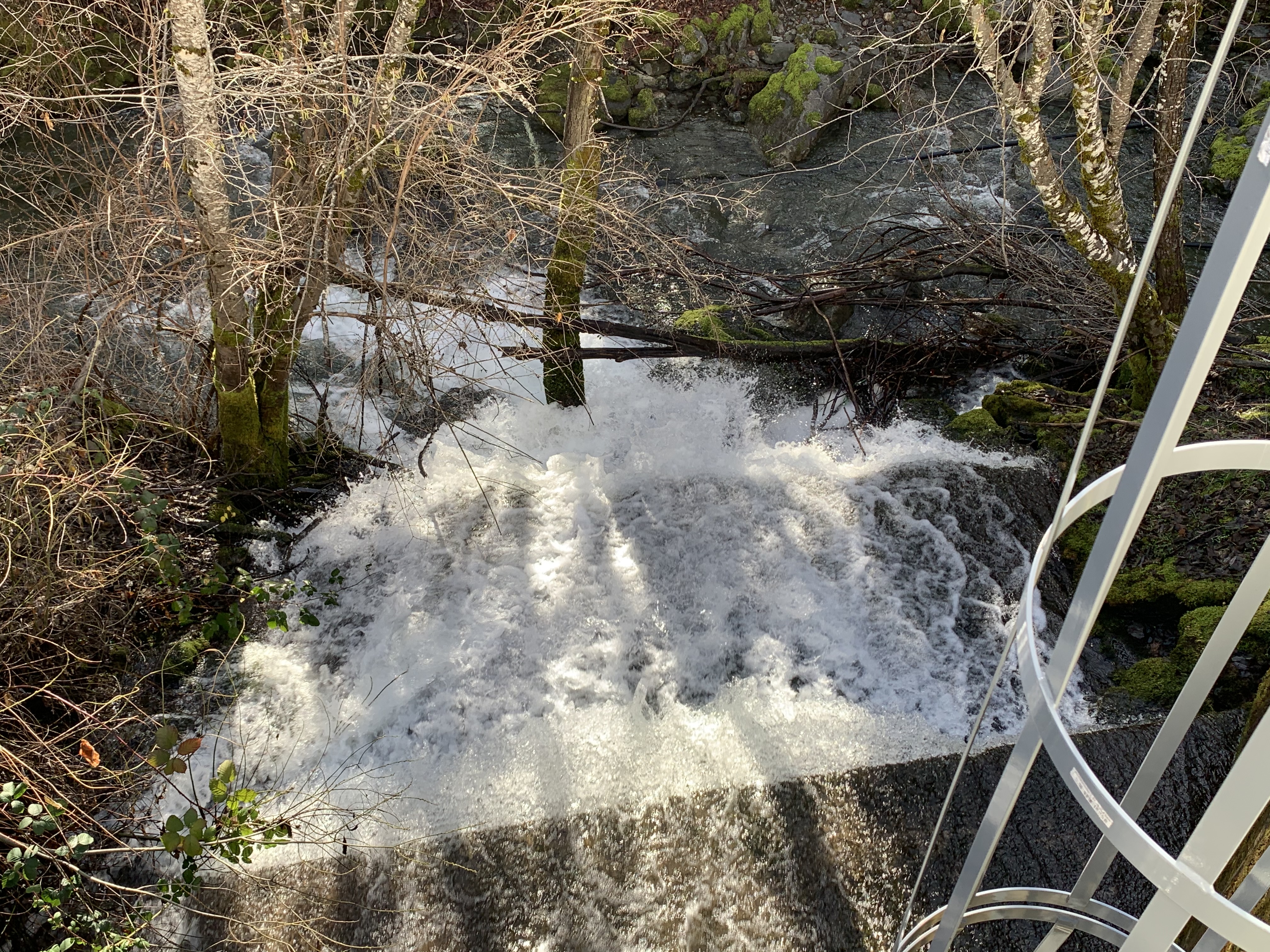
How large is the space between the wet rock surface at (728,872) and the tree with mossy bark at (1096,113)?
2.41 meters

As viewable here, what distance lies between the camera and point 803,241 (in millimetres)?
9688

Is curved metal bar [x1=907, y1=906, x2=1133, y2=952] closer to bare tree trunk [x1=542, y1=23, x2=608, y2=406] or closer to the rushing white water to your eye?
the rushing white water

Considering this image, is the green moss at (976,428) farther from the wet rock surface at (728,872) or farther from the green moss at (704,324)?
the wet rock surface at (728,872)

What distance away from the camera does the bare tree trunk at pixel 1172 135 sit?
5.92 m

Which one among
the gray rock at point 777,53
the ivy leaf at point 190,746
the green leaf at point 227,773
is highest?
the gray rock at point 777,53

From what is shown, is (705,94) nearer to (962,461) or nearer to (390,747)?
(962,461)

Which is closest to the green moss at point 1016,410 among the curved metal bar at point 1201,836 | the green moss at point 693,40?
the curved metal bar at point 1201,836

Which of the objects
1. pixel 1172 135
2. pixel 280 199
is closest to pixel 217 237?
pixel 280 199

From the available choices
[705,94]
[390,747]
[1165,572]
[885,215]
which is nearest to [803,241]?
[885,215]

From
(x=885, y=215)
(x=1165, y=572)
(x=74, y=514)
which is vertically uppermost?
(x=885, y=215)

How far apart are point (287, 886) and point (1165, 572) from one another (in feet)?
17.2

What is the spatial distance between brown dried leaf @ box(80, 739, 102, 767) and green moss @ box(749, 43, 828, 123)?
9.64 m

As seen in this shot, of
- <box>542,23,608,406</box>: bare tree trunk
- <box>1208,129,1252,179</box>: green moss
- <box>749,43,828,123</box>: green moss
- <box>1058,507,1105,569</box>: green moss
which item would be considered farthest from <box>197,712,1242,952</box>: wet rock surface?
<box>749,43,828,123</box>: green moss

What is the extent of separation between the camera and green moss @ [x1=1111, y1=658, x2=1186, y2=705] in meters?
5.19
